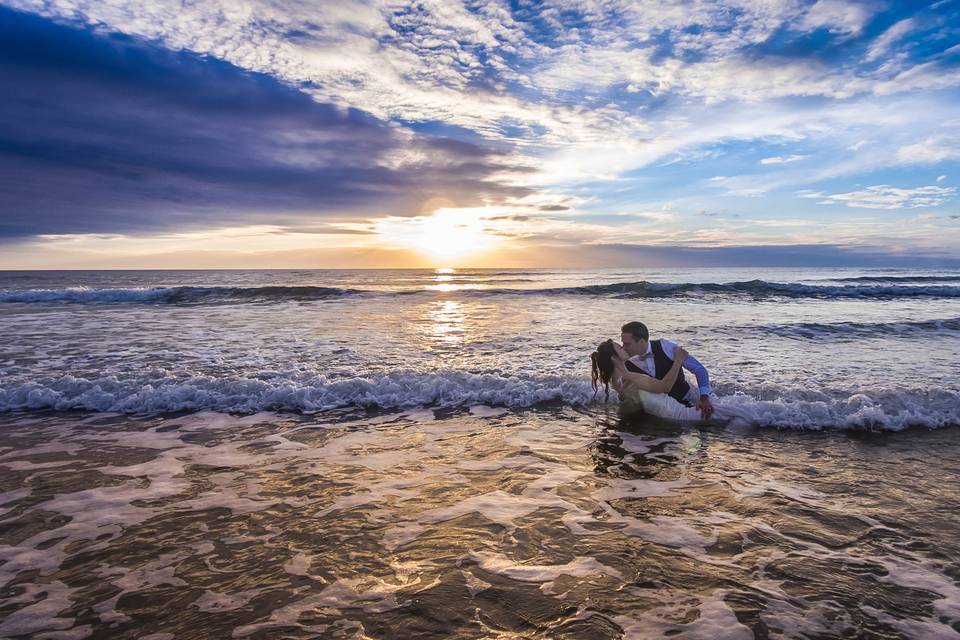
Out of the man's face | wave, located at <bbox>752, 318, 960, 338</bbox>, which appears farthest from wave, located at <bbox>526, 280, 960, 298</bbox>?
the man's face

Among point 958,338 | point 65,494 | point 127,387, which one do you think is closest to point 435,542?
point 65,494

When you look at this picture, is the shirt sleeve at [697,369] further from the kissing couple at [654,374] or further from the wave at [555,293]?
the wave at [555,293]

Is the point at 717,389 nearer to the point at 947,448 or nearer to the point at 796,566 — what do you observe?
the point at 947,448

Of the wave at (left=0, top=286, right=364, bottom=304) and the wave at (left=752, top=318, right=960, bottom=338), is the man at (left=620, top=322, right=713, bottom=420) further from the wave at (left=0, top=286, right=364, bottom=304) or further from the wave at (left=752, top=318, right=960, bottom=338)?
the wave at (left=0, top=286, right=364, bottom=304)

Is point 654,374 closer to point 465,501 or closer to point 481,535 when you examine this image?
point 465,501

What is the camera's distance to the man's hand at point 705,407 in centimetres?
711

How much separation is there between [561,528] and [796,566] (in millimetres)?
1758

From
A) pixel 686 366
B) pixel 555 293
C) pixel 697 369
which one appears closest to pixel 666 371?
pixel 686 366

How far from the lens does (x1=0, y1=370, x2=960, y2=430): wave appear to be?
24.1 ft

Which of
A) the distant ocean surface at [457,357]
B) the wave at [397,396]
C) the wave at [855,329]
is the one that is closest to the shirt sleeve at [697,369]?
the wave at [397,396]

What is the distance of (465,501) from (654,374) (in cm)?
405

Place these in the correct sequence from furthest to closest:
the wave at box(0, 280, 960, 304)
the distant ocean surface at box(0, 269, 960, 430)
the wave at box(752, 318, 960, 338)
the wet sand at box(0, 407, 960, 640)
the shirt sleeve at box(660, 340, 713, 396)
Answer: the wave at box(0, 280, 960, 304) → the wave at box(752, 318, 960, 338) → the distant ocean surface at box(0, 269, 960, 430) → the shirt sleeve at box(660, 340, 713, 396) → the wet sand at box(0, 407, 960, 640)

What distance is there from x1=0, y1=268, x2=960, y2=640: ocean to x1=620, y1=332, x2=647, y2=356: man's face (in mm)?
1056

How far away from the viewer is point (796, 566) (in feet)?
11.9
